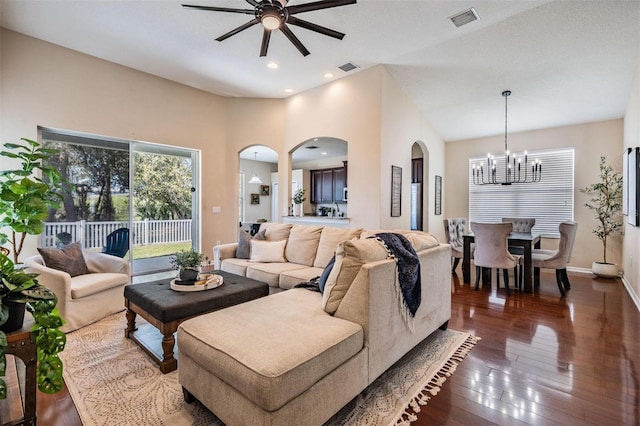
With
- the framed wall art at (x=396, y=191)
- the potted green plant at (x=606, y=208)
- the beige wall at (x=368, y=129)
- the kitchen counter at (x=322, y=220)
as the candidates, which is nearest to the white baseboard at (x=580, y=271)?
the potted green plant at (x=606, y=208)

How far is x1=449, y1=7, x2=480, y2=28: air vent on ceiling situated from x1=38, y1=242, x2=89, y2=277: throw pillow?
16.4ft

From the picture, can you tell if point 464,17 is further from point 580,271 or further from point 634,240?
point 580,271

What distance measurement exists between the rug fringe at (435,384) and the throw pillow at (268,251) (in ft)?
7.29

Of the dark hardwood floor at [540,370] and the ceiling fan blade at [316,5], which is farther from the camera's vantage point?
the ceiling fan blade at [316,5]

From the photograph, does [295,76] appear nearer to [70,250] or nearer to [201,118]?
[201,118]

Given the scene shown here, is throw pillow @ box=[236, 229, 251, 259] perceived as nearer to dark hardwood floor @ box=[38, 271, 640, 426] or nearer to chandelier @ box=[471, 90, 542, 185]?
dark hardwood floor @ box=[38, 271, 640, 426]

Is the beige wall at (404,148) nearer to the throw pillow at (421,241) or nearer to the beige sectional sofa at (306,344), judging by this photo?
the throw pillow at (421,241)

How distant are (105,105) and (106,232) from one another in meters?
1.96

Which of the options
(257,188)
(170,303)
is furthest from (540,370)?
(257,188)

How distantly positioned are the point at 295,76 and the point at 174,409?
15.5 ft

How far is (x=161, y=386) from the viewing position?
1.96 meters

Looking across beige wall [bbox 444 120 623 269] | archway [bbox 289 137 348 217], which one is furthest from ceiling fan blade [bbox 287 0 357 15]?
beige wall [bbox 444 120 623 269]

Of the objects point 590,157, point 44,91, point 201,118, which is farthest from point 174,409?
point 590,157

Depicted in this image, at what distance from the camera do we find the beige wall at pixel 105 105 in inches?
147
